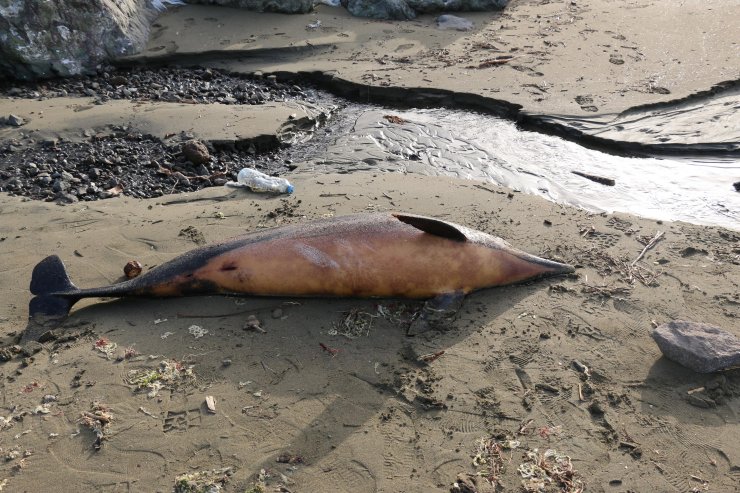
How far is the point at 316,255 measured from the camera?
4.60 m

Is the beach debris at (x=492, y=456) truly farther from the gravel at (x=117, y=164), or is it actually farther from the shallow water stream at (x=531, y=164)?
the gravel at (x=117, y=164)

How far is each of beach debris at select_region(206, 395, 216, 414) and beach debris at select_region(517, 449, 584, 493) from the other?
1778mm

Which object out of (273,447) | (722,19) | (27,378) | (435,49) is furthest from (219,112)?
(722,19)

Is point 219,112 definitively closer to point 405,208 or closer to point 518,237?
point 405,208

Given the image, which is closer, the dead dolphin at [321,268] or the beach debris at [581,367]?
the beach debris at [581,367]

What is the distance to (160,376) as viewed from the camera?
156 inches

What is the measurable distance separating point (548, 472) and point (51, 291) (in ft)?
11.8

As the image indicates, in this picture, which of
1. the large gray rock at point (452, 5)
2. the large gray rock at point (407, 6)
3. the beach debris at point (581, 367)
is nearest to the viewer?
the beach debris at point (581, 367)

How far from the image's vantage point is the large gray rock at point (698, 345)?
3.87 metres

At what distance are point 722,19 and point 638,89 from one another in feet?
11.1

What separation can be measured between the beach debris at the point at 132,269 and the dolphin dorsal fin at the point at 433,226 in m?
2.09

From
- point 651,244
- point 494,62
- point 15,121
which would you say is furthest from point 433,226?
point 15,121

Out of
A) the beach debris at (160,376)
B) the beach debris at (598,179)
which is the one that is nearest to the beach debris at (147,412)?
the beach debris at (160,376)

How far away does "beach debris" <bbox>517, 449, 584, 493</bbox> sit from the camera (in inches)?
129
